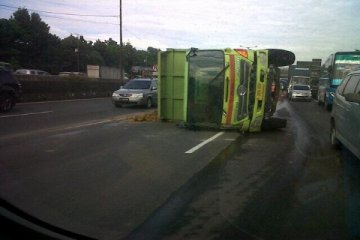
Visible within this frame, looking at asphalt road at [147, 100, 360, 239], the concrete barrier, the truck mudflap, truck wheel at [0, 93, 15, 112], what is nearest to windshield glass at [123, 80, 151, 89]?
the concrete barrier

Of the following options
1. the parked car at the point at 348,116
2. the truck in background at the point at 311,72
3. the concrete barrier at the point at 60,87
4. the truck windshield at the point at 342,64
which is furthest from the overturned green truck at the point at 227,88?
the truck in background at the point at 311,72

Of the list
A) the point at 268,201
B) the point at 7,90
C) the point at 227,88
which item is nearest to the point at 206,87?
the point at 227,88

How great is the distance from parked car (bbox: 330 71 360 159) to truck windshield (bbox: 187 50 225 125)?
3441mm

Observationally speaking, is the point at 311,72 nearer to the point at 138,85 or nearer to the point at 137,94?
the point at 138,85

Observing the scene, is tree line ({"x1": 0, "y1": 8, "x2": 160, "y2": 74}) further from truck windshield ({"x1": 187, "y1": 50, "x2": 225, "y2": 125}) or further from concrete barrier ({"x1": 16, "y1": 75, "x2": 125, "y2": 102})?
truck windshield ({"x1": 187, "y1": 50, "x2": 225, "y2": 125})

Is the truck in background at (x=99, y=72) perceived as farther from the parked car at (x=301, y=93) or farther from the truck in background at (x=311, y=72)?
the parked car at (x=301, y=93)

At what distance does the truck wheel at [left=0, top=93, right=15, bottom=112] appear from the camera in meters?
19.1

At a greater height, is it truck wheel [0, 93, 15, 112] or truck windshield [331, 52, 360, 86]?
truck windshield [331, 52, 360, 86]

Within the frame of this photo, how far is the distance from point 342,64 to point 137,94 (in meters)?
11.6

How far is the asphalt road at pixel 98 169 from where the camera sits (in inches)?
213

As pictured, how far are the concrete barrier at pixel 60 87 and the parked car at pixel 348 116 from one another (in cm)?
1943

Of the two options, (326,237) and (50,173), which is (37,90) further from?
(326,237)

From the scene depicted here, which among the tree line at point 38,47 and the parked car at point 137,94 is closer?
the parked car at point 137,94

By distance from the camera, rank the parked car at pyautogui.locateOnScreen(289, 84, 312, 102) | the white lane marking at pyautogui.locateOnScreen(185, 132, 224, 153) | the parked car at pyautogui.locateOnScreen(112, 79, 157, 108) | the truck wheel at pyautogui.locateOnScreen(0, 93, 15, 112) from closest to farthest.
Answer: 1. the white lane marking at pyautogui.locateOnScreen(185, 132, 224, 153)
2. the truck wheel at pyautogui.locateOnScreen(0, 93, 15, 112)
3. the parked car at pyautogui.locateOnScreen(112, 79, 157, 108)
4. the parked car at pyautogui.locateOnScreen(289, 84, 312, 102)
